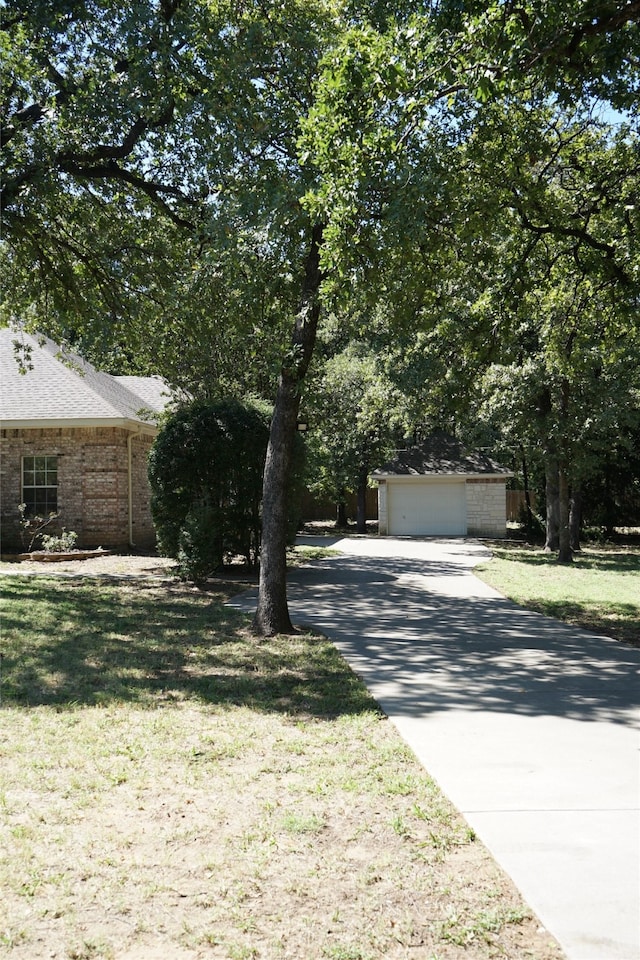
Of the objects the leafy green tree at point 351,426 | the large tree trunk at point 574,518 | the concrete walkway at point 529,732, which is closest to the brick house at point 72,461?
the concrete walkway at point 529,732

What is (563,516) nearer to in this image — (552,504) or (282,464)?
(552,504)

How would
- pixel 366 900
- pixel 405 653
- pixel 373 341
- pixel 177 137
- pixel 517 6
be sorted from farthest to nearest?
pixel 373 341, pixel 177 137, pixel 405 653, pixel 517 6, pixel 366 900

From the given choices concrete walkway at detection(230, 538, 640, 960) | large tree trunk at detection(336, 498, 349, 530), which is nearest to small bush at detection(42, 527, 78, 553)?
concrete walkway at detection(230, 538, 640, 960)

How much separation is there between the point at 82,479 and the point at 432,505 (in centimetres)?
1571

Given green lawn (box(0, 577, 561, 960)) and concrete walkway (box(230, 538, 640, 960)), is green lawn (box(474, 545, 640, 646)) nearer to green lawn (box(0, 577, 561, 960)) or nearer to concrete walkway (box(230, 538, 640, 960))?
concrete walkway (box(230, 538, 640, 960))

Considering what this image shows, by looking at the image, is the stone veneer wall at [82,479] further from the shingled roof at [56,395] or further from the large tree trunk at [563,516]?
the large tree trunk at [563,516]

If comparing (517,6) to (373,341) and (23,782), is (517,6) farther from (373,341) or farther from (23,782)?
(373,341)

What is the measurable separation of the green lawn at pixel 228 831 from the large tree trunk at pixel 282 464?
2169 millimetres

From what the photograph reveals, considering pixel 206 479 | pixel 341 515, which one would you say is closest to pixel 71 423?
pixel 206 479

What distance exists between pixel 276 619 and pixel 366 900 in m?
6.26

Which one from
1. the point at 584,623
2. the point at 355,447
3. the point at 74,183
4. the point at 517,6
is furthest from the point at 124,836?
the point at 355,447

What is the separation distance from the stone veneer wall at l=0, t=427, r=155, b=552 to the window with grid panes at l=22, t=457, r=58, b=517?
0.14 m

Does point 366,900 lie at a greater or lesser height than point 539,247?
lesser

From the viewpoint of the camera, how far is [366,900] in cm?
325
